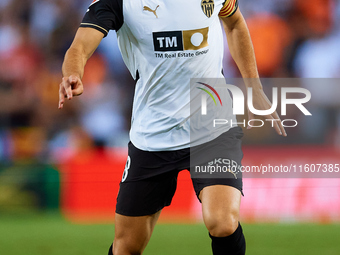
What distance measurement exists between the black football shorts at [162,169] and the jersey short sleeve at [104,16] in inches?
35.3

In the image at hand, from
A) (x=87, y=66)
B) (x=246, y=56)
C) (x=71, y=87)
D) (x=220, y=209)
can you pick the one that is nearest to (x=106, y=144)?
(x=87, y=66)

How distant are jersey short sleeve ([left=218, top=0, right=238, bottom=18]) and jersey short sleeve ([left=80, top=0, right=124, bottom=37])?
771mm

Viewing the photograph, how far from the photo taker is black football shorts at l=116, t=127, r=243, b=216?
347 centimetres

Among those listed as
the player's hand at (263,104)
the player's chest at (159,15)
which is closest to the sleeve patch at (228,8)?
the player's chest at (159,15)

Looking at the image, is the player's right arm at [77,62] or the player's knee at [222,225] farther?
the player's knee at [222,225]

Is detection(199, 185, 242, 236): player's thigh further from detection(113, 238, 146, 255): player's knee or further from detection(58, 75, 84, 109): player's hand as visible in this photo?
detection(58, 75, 84, 109): player's hand

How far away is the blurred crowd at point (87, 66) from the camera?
778 cm

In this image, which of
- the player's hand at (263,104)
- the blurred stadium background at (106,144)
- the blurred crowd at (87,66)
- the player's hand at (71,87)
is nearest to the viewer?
the player's hand at (71,87)

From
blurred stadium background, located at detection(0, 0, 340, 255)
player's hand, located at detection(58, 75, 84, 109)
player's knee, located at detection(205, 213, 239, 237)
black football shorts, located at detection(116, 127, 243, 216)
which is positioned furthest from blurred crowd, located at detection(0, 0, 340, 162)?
player's hand, located at detection(58, 75, 84, 109)

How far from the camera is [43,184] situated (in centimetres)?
714

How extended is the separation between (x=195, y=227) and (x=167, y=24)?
3833mm

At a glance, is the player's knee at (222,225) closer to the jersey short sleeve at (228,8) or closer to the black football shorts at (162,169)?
the black football shorts at (162,169)

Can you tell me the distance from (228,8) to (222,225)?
1.57 metres

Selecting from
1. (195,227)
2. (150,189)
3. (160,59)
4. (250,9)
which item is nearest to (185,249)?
(195,227)
